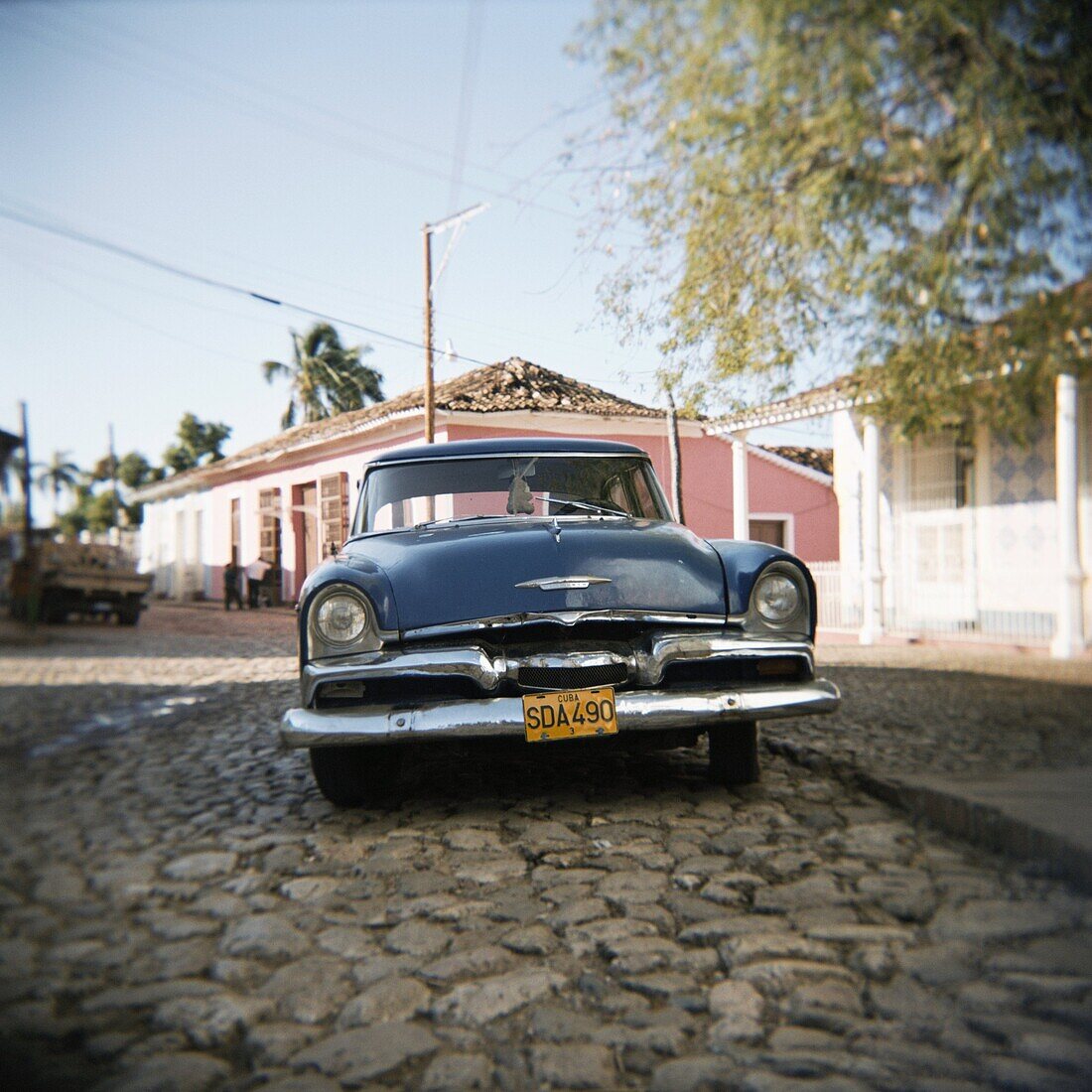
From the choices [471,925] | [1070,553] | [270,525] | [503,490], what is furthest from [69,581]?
[503,490]

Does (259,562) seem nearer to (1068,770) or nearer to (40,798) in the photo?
(40,798)

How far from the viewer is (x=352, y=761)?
318cm

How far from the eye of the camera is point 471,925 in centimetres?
227

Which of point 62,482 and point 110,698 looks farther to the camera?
point 110,698

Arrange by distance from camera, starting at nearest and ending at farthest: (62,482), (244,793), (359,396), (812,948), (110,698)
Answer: (62,482)
(110,698)
(359,396)
(812,948)
(244,793)

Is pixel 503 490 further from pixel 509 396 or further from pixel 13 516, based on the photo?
pixel 509 396

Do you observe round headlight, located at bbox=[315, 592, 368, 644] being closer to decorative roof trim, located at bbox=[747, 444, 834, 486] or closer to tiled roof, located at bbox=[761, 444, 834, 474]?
decorative roof trim, located at bbox=[747, 444, 834, 486]

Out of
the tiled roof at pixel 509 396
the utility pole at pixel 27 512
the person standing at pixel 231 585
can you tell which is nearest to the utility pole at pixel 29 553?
the utility pole at pixel 27 512

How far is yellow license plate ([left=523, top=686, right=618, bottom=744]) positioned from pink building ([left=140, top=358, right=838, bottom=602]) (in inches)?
32.1

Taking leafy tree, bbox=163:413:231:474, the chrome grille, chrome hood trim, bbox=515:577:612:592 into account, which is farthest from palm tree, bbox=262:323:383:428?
the chrome grille

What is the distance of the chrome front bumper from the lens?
9.44ft

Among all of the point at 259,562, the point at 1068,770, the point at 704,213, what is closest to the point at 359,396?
the point at 259,562

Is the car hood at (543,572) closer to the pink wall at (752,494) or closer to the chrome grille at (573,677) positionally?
the chrome grille at (573,677)

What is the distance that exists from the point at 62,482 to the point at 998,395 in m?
1.99
